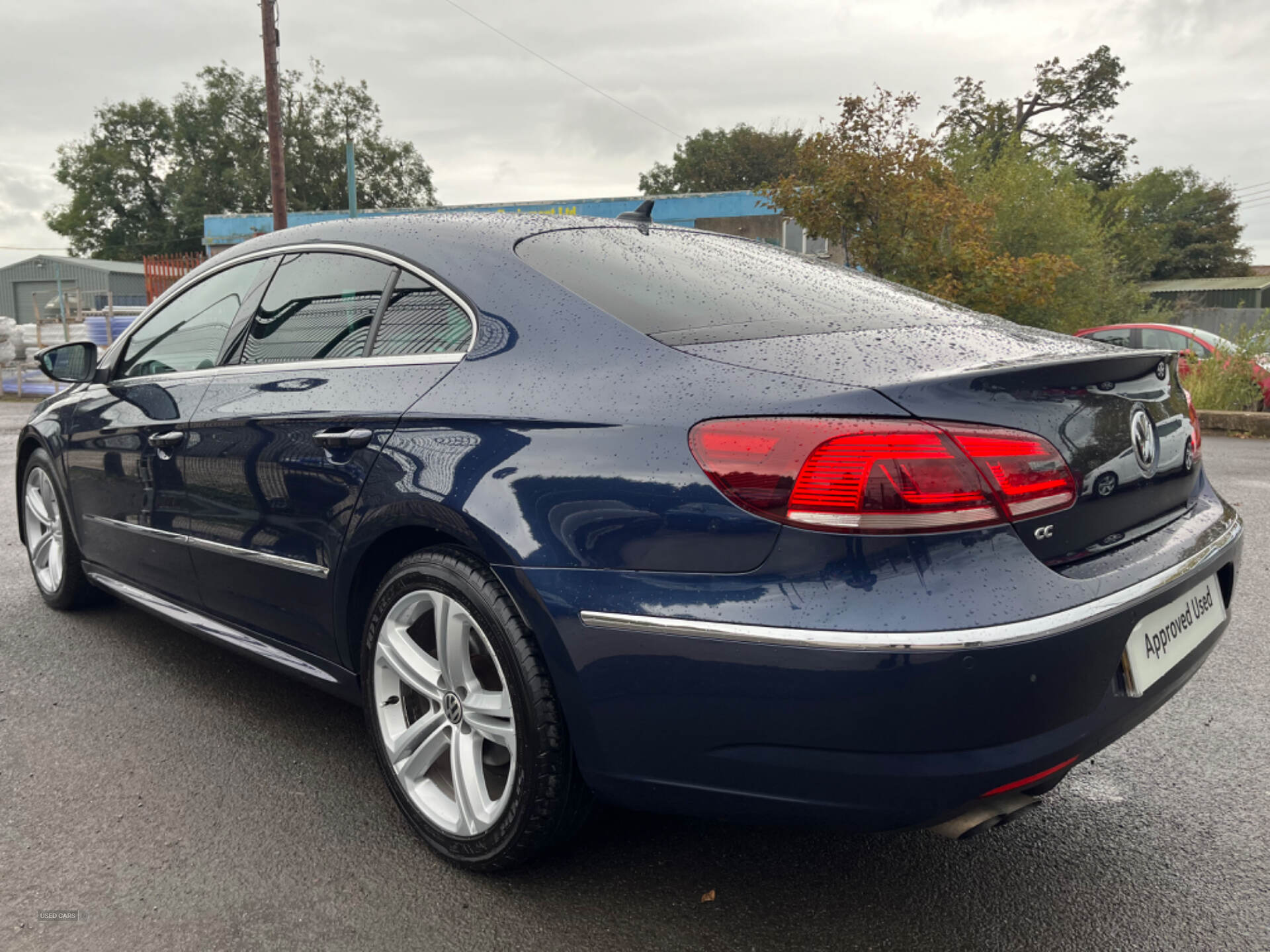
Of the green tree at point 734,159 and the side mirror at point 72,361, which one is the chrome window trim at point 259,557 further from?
the green tree at point 734,159

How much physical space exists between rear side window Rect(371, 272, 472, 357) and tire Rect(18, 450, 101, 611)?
226cm

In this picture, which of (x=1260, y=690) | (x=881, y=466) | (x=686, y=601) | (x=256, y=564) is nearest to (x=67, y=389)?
(x=256, y=564)

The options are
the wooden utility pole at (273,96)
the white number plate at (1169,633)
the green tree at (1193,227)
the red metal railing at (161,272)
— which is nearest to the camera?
the white number plate at (1169,633)

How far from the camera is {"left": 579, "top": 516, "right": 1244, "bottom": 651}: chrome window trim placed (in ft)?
5.35

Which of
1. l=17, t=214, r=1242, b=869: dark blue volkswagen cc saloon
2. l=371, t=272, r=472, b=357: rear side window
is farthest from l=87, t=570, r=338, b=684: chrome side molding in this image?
l=371, t=272, r=472, b=357: rear side window

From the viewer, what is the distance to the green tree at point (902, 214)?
13.6 m

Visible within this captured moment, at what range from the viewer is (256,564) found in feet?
9.22

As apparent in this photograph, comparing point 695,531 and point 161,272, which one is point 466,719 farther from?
point 161,272

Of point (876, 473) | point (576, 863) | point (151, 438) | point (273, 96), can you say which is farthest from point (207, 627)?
point (273, 96)

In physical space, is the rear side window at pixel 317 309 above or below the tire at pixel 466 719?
above

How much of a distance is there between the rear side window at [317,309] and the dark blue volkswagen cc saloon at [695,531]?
0.01 metres

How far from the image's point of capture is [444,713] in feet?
7.59

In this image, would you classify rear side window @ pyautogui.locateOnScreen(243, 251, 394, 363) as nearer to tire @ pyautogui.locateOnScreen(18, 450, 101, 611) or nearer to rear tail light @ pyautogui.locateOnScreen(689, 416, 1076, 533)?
rear tail light @ pyautogui.locateOnScreen(689, 416, 1076, 533)

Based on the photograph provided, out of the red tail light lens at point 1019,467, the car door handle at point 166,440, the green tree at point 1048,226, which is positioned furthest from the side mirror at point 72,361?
the green tree at point 1048,226
